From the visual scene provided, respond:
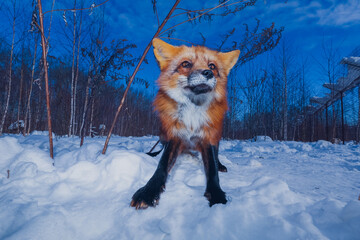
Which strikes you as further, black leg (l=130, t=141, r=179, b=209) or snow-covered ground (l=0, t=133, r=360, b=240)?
black leg (l=130, t=141, r=179, b=209)

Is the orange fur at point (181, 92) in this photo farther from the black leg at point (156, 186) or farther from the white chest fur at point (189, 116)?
the black leg at point (156, 186)

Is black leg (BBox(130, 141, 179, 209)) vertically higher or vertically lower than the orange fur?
lower

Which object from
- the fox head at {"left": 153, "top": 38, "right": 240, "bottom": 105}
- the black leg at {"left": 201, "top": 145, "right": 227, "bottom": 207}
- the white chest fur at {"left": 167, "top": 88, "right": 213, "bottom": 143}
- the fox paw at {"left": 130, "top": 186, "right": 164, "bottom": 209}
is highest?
the fox head at {"left": 153, "top": 38, "right": 240, "bottom": 105}

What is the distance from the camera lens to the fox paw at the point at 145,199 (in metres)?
1.26

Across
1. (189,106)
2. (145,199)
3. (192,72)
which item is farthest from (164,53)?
(145,199)

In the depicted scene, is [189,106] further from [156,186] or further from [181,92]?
[156,186]

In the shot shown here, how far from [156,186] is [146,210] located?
230 mm

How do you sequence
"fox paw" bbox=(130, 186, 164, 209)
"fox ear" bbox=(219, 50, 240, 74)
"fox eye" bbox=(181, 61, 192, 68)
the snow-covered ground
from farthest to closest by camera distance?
1. "fox ear" bbox=(219, 50, 240, 74)
2. "fox eye" bbox=(181, 61, 192, 68)
3. "fox paw" bbox=(130, 186, 164, 209)
4. the snow-covered ground

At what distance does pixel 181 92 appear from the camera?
183cm

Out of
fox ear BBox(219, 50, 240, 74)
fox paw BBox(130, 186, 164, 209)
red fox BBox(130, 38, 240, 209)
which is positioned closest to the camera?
fox paw BBox(130, 186, 164, 209)

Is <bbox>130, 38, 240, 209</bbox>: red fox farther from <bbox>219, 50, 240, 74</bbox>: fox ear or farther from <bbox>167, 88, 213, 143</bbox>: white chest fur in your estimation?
<bbox>219, 50, 240, 74</bbox>: fox ear

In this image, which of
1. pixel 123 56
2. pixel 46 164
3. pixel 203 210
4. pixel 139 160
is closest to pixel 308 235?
pixel 203 210

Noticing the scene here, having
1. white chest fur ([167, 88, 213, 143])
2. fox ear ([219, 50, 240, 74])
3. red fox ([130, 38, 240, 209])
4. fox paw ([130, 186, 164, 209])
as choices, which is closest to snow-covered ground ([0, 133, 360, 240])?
fox paw ([130, 186, 164, 209])

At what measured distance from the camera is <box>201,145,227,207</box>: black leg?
133 centimetres
